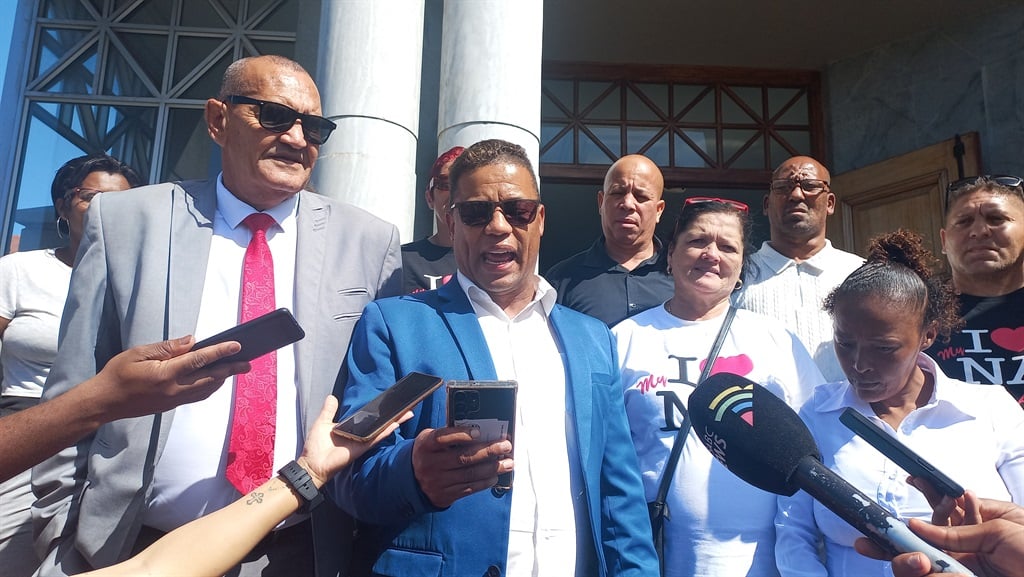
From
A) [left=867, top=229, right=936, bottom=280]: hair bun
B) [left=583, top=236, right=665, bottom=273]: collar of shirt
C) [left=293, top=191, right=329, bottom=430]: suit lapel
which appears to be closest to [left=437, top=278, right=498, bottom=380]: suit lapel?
[left=293, top=191, right=329, bottom=430]: suit lapel

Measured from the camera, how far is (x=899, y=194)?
6688mm

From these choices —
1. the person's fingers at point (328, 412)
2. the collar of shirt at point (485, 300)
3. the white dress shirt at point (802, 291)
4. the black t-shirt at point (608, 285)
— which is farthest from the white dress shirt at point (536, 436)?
the white dress shirt at point (802, 291)

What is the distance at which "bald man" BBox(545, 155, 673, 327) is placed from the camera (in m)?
3.41

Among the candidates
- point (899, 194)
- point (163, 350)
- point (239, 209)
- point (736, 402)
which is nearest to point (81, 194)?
point (239, 209)

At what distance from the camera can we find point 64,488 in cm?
206

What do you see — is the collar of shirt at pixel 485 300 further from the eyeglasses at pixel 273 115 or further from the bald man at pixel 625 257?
the bald man at pixel 625 257

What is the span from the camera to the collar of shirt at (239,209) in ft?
7.82

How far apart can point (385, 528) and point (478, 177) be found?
1.02m

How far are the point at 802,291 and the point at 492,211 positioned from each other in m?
1.77

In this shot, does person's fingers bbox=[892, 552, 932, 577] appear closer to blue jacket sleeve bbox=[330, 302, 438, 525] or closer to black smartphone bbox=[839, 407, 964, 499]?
black smartphone bbox=[839, 407, 964, 499]

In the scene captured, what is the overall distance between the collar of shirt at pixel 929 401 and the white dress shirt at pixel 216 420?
1.59m

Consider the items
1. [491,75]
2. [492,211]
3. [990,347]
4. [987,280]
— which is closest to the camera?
[492,211]

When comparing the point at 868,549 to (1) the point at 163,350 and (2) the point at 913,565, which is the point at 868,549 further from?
(1) the point at 163,350

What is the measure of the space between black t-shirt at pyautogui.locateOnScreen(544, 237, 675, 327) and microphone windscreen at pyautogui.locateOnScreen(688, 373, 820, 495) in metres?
1.43
